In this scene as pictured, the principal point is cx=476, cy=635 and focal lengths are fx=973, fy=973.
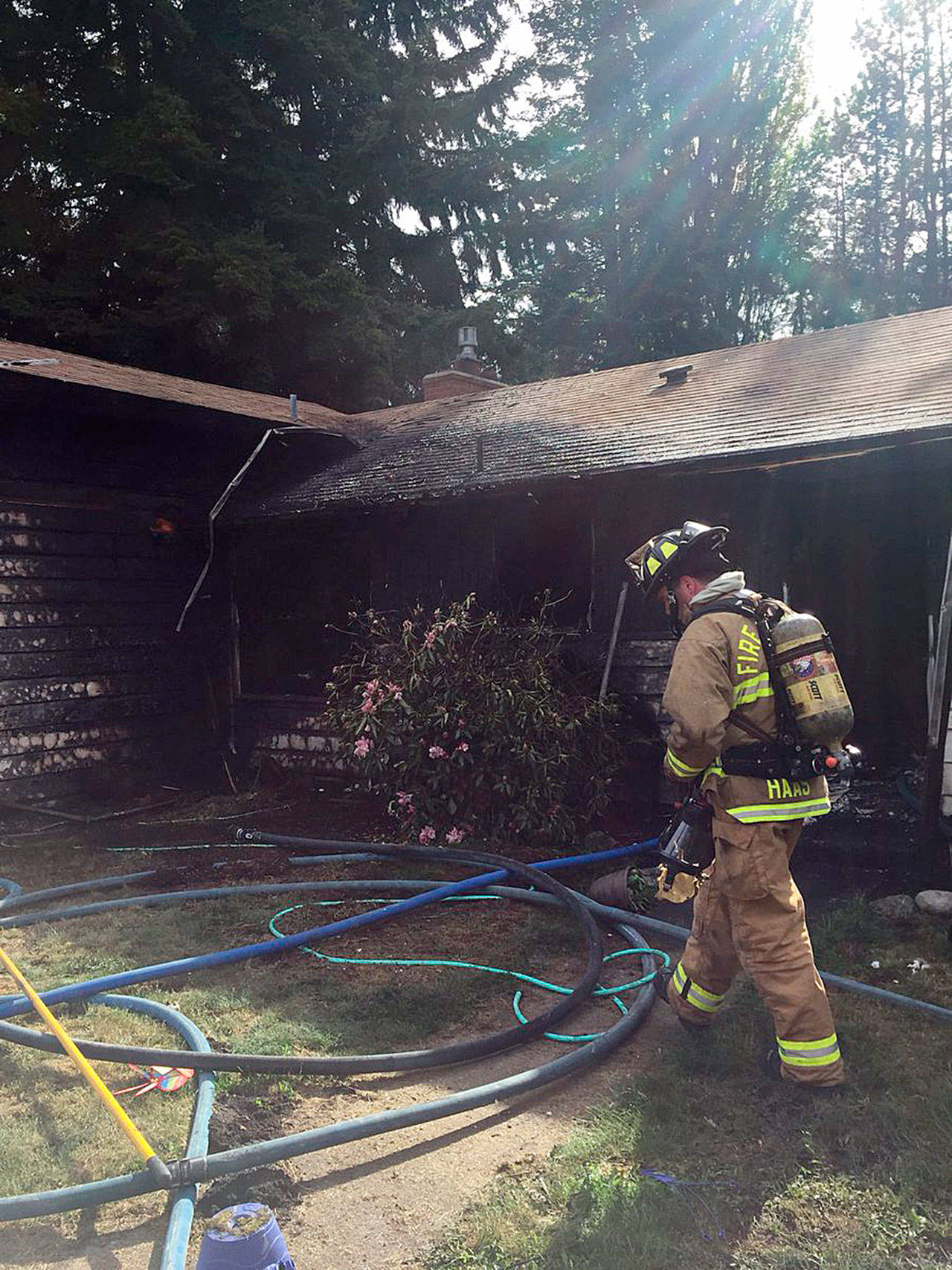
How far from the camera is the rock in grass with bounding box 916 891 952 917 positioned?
5488 mm

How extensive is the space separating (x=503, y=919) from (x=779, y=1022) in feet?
7.97

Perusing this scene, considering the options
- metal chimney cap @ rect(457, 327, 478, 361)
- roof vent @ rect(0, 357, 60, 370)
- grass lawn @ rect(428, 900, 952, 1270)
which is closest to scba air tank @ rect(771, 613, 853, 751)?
grass lawn @ rect(428, 900, 952, 1270)

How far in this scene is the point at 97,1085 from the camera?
304 centimetres

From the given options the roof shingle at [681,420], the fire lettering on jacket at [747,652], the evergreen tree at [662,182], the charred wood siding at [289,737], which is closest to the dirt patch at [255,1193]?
the fire lettering on jacket at [747,652]

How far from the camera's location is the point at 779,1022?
3529 mm

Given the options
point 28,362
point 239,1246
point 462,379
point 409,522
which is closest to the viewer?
point 239,1246

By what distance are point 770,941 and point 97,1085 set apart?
2.32 meters

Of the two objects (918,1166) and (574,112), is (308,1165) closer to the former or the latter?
(918,1166)

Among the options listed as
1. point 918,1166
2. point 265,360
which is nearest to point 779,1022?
point 918,1166

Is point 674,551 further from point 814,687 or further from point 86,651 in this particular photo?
point 86,651

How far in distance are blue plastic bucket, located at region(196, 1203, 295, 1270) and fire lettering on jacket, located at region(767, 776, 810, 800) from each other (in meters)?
2.22

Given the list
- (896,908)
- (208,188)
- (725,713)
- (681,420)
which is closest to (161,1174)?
(725,713)

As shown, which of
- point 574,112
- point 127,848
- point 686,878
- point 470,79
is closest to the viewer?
point 686,878

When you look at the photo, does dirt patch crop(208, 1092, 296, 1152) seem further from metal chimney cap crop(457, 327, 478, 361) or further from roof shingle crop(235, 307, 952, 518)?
metal chimney cap crop(457, 327, 478, 361)
